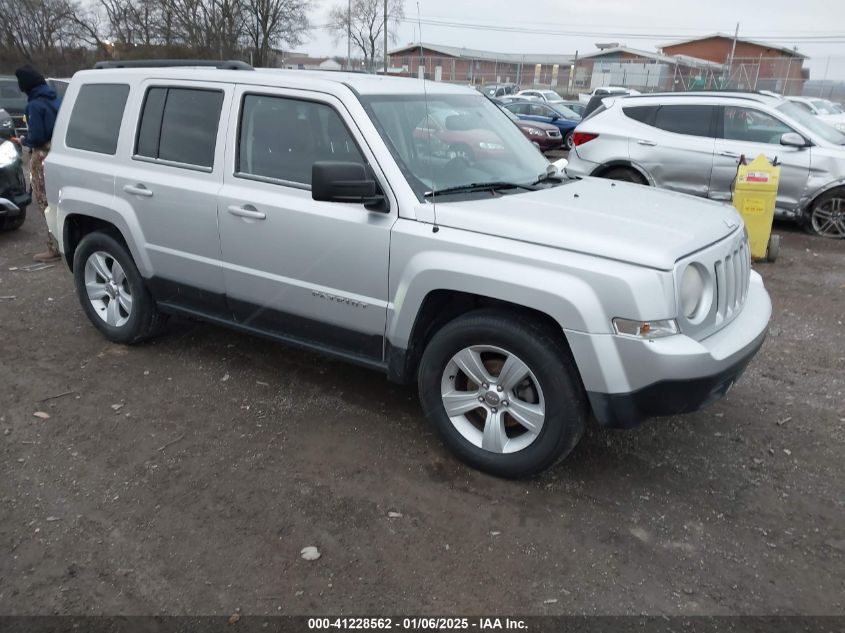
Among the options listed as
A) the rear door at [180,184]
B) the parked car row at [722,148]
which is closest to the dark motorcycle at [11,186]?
the rear door at [180,184]

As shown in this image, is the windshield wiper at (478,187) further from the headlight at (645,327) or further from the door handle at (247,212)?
the headlight at (645,327)

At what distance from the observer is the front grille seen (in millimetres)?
3150

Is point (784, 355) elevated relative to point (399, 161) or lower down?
lower down

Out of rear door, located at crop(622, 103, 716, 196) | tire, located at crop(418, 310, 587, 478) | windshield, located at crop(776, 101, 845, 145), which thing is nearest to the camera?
tire, located at crop(418, 310, 587, 478)

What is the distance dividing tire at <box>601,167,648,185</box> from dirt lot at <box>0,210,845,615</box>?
16.3 ft

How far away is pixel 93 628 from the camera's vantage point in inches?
97.4

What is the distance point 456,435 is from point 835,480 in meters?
1.98

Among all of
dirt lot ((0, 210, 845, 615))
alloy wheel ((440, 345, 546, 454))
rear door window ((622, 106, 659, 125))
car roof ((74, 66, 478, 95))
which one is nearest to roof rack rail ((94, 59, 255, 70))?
car roof ((74, 66, 478, 95))

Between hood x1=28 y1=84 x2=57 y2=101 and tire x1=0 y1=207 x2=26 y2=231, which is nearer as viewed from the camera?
hood x1=28 y1=84 x2=57 y2=101

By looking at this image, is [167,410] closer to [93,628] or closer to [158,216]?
[158,216]

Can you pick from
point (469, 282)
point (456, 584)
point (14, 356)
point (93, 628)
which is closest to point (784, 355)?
point (469, 282)

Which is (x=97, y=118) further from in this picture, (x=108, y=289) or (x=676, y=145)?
(x=676, y=145)

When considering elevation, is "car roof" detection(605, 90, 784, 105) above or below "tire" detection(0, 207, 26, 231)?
above

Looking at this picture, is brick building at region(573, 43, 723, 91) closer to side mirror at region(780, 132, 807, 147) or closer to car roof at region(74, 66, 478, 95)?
side mirror at region(780, 132, 807, 147)
